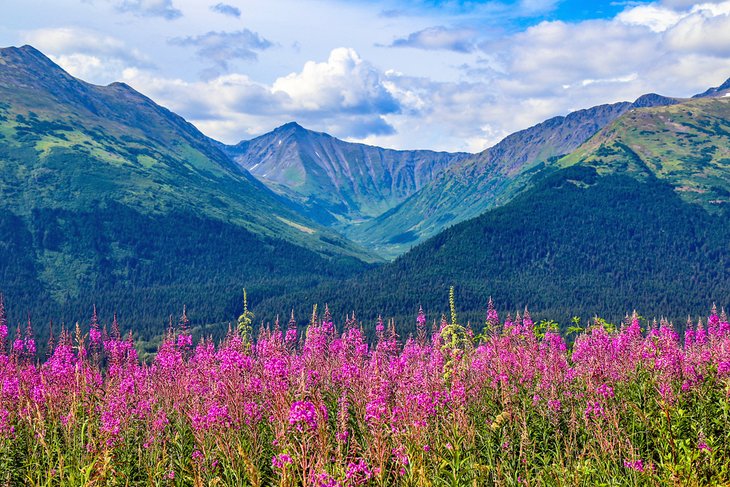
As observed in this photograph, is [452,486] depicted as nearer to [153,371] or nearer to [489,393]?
[489,393]

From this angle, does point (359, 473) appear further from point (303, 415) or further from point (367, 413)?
point (367, 413)

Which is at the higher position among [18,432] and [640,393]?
[640,393]

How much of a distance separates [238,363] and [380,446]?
16.5 feet

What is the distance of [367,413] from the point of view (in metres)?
8.90

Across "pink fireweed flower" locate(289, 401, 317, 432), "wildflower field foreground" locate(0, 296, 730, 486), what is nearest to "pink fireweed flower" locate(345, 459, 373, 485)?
"wildflower field foreground" locate(0, 296, 730, 486)

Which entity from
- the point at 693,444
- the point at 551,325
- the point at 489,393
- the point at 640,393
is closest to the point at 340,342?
the point at 489,393

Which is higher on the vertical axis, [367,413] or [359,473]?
[367,413]

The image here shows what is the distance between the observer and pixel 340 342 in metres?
16.5

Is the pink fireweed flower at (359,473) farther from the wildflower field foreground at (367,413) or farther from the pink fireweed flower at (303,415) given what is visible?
the pink fireweed flower at (303,415)

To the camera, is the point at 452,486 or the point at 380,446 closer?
the point at 380,446

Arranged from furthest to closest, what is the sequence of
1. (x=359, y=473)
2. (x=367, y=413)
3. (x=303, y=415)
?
1. (x=367, y=413)
2. (x=359, y=473)
3. (x=303, y=415)

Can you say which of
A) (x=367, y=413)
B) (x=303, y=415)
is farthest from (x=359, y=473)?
(x=367, y=413)

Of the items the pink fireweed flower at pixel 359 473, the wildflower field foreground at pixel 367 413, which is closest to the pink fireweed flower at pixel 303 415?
the wildflower field foreground at pixel 367 413

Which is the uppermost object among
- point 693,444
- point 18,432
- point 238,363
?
point 238,363
